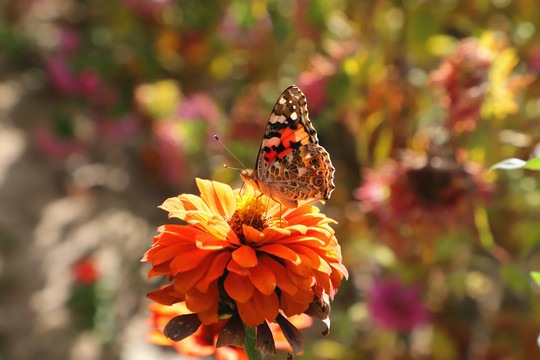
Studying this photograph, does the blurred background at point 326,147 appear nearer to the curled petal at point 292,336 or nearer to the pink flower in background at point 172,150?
the pink flower in background at point 172,150

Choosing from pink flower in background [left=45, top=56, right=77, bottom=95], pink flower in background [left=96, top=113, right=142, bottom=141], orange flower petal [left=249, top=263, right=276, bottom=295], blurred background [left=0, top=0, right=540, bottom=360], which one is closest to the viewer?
orange flower petal [left=249, top=263, right=276, bottom=295]

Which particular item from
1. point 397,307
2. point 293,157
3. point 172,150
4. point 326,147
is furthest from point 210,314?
point 172,150

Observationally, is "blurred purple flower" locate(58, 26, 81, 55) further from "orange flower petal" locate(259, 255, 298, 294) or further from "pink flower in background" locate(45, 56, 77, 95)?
"orange flower petal" locate(259, 255, 298, 294)

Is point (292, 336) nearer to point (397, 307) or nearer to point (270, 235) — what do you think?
point (270, 235)

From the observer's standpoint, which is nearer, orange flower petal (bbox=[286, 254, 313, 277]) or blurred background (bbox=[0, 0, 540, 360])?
orange flower petal (bbox=[286, 254, 313, 277])

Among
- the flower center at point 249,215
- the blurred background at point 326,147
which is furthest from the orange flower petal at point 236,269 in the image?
the blurred background at point 326,147

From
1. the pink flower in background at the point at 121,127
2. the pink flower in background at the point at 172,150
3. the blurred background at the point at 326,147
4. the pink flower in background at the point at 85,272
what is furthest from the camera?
the pink flower in background at the point at 121,127

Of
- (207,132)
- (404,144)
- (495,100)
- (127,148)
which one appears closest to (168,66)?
(127,148)

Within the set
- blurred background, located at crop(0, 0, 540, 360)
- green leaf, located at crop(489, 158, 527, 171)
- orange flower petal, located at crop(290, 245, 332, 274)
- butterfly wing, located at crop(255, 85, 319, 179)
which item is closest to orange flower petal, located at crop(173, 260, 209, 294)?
orange flower petal, located at crop(290, 245, 332, 274)
